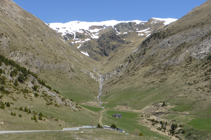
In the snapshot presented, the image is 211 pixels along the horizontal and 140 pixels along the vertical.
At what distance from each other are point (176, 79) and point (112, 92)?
163 ft

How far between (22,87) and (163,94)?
84.5 meters

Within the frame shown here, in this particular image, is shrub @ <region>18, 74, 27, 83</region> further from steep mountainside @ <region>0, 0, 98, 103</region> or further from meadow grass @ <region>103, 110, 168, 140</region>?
steep mountainside @ <region>0, 0, 98, 103</region>

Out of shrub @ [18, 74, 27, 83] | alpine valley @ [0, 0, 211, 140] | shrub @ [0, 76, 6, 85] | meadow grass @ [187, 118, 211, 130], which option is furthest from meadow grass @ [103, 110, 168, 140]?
shrub @ [0, 76, 6, 85]

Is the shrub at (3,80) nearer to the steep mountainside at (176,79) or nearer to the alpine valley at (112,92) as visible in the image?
the alpine valley at (112,92)

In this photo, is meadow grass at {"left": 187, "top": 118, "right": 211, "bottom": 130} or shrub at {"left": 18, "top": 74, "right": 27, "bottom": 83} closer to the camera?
shrub at {"left": 18, "top": 74, "right": 27, "bottom": 83}

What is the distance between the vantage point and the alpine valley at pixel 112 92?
37594 millimetres

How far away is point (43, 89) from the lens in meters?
57.6

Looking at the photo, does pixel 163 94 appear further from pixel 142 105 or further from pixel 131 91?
pixel 131 91

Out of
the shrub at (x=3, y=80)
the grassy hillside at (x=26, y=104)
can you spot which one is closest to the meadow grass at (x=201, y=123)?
the grassy hillside at (x=26, y=104)

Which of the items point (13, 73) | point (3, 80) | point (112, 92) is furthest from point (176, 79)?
point (3, 80)

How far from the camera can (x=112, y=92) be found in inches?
5871

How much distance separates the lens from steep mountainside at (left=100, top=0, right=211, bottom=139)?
3322 inches

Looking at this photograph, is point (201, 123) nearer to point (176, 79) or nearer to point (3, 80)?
point (176, 79)

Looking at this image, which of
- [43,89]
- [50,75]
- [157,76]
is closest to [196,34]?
[157,76]
